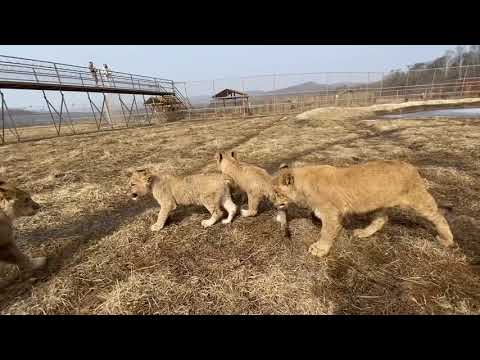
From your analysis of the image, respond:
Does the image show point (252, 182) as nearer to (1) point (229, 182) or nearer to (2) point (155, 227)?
(1) point (229, 182)

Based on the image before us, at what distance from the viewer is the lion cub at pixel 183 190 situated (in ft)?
15.8

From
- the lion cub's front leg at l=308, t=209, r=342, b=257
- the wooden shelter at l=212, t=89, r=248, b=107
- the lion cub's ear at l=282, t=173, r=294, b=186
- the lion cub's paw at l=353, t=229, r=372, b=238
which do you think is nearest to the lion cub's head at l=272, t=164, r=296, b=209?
the lion cub's ear at l=282, t=173, r=294, b=186

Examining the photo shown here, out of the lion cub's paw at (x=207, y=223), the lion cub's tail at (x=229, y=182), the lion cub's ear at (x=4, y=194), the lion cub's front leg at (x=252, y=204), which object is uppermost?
the lion cub's ear at (x=4, y=194)

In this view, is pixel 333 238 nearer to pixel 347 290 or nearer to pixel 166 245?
pixel 347 290

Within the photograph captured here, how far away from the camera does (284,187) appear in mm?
4152

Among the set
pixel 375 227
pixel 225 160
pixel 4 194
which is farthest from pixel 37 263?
pixel 375 227

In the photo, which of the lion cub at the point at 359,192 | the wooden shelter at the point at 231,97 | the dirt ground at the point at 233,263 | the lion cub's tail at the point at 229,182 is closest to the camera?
the dirt ground at the point at 233,263

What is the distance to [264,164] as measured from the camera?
9.42m

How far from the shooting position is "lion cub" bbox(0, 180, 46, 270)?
340 centimetres

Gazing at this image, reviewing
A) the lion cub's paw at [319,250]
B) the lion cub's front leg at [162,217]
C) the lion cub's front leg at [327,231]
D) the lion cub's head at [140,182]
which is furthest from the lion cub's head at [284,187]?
the lion cub's head at [140,182]

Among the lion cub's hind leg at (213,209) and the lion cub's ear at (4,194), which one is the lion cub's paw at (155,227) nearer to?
the lion cub's hind leg at (213,209)

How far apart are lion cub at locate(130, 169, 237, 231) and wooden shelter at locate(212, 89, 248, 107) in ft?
106

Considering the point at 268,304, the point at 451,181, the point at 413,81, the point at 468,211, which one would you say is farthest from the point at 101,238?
the point at 413,81

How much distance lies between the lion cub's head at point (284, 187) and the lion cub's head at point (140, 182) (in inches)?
108
